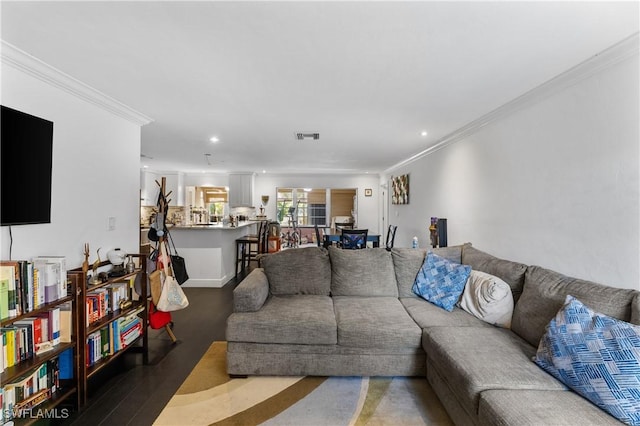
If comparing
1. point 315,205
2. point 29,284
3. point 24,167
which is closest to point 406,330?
point 29,284

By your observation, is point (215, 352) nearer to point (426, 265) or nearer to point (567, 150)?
point (426, 265)

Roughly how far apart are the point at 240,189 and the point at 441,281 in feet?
23.1

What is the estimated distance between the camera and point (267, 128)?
3.98 meters

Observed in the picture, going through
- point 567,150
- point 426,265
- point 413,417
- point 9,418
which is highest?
point 567,150

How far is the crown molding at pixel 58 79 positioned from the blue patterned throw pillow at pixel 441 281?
349 cm

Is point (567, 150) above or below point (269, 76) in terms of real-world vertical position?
below

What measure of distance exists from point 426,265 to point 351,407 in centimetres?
162

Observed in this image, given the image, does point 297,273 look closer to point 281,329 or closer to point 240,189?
point 281,329

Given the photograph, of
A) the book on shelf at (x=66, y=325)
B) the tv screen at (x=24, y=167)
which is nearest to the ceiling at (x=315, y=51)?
the tv screen at (x=24, y=167)

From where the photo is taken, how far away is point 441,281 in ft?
9.80

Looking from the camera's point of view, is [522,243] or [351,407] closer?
[351,407]

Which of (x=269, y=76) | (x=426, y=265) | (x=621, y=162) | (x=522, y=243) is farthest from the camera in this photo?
(x=426, y=265)

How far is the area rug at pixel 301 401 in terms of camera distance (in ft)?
6.57

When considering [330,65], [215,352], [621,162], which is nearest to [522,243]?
[621,162]
